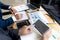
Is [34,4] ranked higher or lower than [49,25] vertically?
higher

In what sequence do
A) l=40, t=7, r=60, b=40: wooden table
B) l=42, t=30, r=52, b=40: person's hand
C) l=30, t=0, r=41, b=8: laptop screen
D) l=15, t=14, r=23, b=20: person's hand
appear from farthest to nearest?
l=30, t=0, r=41, b=8: laptop screen
l=15, t=14, r=23, b=20: person's hand
l=40, t=7, r=60, b=40: wooden table
l=42, t=30, r=52, b=40: person's hand

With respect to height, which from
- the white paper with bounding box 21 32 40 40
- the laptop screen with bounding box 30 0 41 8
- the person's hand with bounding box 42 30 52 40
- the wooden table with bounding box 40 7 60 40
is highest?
the laptop screen with bounding box 30 0 41 8

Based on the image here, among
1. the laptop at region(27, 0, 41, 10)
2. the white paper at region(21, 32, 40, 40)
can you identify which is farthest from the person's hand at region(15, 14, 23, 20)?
the white paper at region(21, 32, 40, 40)

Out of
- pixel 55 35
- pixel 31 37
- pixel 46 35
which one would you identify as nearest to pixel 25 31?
pixel 31 37

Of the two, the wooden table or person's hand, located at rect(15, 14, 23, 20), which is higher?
person's hand, located at rect(15, 14, 23, 20)

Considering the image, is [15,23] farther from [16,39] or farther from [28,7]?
[28,7]

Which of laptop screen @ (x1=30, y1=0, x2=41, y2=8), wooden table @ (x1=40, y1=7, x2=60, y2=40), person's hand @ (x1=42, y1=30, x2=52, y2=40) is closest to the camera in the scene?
person's hand @ (x1=42, y1=30, x2=52, y2=40)

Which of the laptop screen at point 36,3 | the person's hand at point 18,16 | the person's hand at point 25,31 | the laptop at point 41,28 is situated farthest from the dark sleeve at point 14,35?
the laptop screen at point 36,3

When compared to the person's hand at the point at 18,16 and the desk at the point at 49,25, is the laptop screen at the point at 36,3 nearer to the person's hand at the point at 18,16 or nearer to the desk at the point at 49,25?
the desk at the point at 49,25

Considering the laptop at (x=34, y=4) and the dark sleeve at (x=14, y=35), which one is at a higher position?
the laptop at (x=34, y=4)

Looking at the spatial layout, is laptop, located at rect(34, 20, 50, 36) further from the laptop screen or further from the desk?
the laptop screen

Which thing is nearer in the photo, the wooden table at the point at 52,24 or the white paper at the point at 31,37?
the white paper at the point at 31,37

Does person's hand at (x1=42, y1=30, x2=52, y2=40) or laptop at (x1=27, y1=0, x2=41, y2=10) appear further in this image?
laptop at (x1=27, y1=0, x2=41, y2=10)

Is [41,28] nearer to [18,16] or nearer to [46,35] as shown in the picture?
[46,35]
